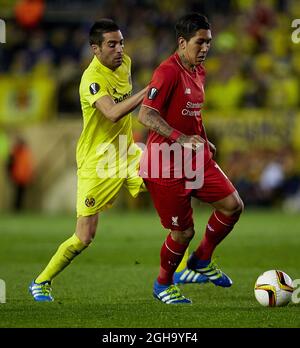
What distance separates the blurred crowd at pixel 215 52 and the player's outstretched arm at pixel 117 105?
14410 mm

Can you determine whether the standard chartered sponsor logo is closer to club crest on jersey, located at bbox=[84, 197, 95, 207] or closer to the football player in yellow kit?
the football player in yellow kit

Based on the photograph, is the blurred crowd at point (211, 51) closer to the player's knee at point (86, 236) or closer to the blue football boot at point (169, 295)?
the player's knee at point (86, 236)

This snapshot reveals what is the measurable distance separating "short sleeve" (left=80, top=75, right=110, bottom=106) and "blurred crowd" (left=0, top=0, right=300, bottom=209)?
14180 millimetres

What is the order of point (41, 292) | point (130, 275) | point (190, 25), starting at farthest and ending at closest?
point (130, 275), point (41, 292), point (190, 25)

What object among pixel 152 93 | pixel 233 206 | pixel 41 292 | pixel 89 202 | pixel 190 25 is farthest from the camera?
pixel 89 202

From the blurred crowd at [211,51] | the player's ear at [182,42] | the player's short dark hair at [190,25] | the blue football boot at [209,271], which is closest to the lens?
the player's short dark hair at [190,25]

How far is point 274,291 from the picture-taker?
8.70 m

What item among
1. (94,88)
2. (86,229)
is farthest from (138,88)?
(86,229)

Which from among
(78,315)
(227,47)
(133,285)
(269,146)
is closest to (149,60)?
(227,47)

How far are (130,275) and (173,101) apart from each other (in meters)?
3.34

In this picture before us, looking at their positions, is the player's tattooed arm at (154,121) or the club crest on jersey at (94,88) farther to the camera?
the club crest on jersey at (94,88)

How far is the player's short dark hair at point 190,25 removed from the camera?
868 cm

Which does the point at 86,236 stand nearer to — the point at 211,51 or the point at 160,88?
the point at 160,88

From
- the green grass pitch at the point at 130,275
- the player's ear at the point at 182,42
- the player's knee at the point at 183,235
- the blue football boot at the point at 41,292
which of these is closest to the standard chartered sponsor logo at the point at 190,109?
the player's ear at the point at 182,42
